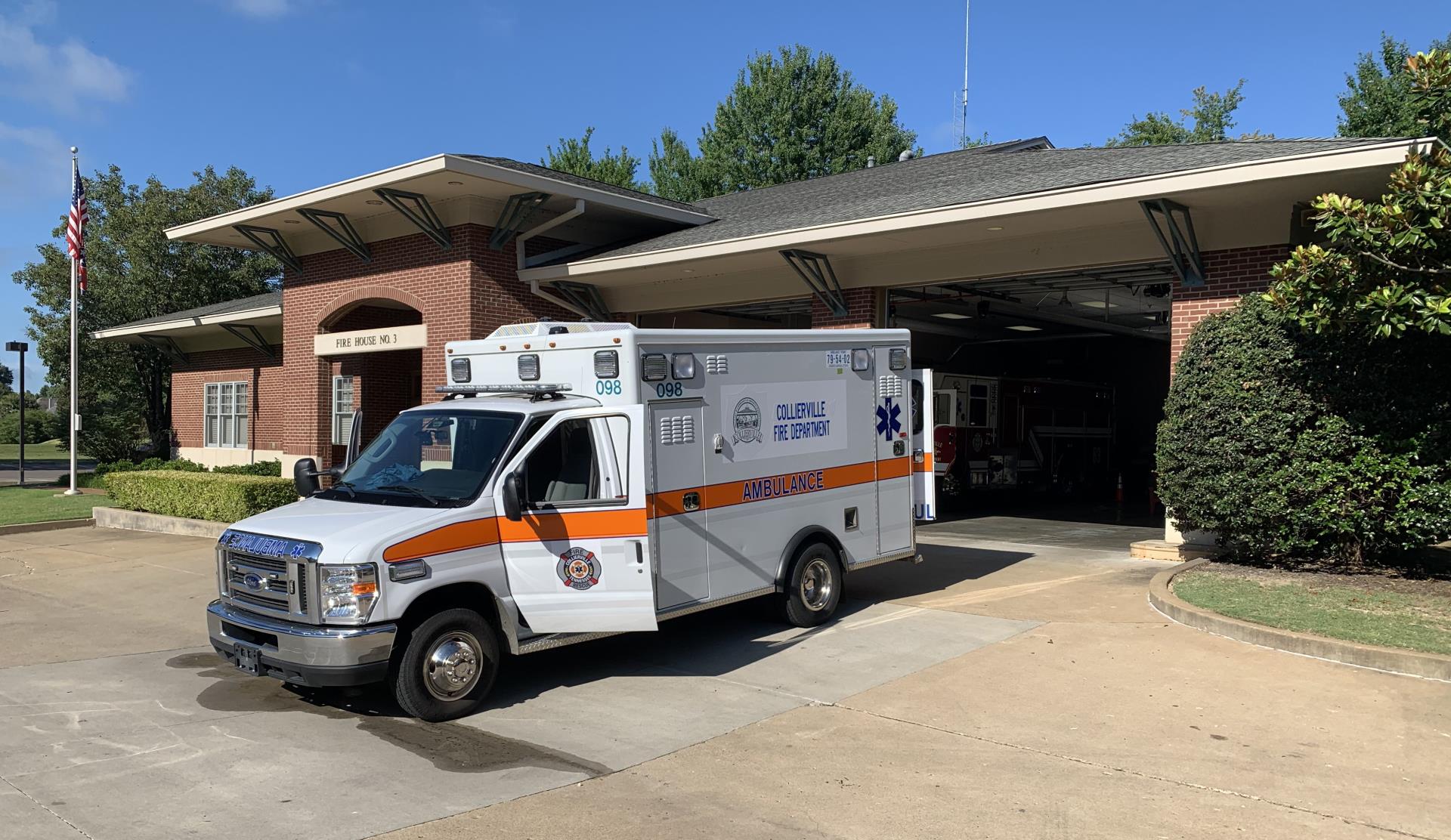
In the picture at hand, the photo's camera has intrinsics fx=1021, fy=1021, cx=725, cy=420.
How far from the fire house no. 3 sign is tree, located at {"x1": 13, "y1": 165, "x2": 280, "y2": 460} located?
28397mm

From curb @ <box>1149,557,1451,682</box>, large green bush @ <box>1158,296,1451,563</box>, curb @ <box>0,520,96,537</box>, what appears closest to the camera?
curb @ <box>1149,557,1451,682</box>

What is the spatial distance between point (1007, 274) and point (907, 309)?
648cm

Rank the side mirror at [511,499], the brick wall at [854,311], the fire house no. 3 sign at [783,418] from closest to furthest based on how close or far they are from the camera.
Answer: the side mirror at [511,499] → the fire house no. 3 sign at [783,418] → the brick wall at [854,311]

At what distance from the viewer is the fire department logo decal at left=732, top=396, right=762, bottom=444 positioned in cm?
855

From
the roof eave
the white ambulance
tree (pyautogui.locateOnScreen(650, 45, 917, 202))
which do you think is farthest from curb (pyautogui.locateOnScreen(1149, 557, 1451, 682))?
tree (pyautogui.locateOnScreen(650, 45, 917, 202))

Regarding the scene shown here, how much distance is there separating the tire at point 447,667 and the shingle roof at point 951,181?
854 cm

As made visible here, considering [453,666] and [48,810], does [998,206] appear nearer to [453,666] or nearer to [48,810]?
[453,666]

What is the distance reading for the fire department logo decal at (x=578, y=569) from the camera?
7.24 m

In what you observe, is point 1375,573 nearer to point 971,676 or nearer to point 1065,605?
point 1065,605

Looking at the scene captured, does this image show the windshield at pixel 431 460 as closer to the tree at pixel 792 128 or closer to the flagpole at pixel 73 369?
the flagpole at pixel 73 369

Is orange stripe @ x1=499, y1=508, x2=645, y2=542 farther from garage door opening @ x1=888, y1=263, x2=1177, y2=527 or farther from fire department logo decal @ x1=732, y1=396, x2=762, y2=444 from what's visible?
garage door opening @ x1=888, y1=263, x2=1177, y2=527

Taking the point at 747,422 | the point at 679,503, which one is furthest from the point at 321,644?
the point at 747,422

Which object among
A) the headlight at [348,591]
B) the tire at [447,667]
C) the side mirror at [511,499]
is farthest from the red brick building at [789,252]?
the headlight at [348,591]

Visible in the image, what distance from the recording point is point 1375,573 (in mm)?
10719
